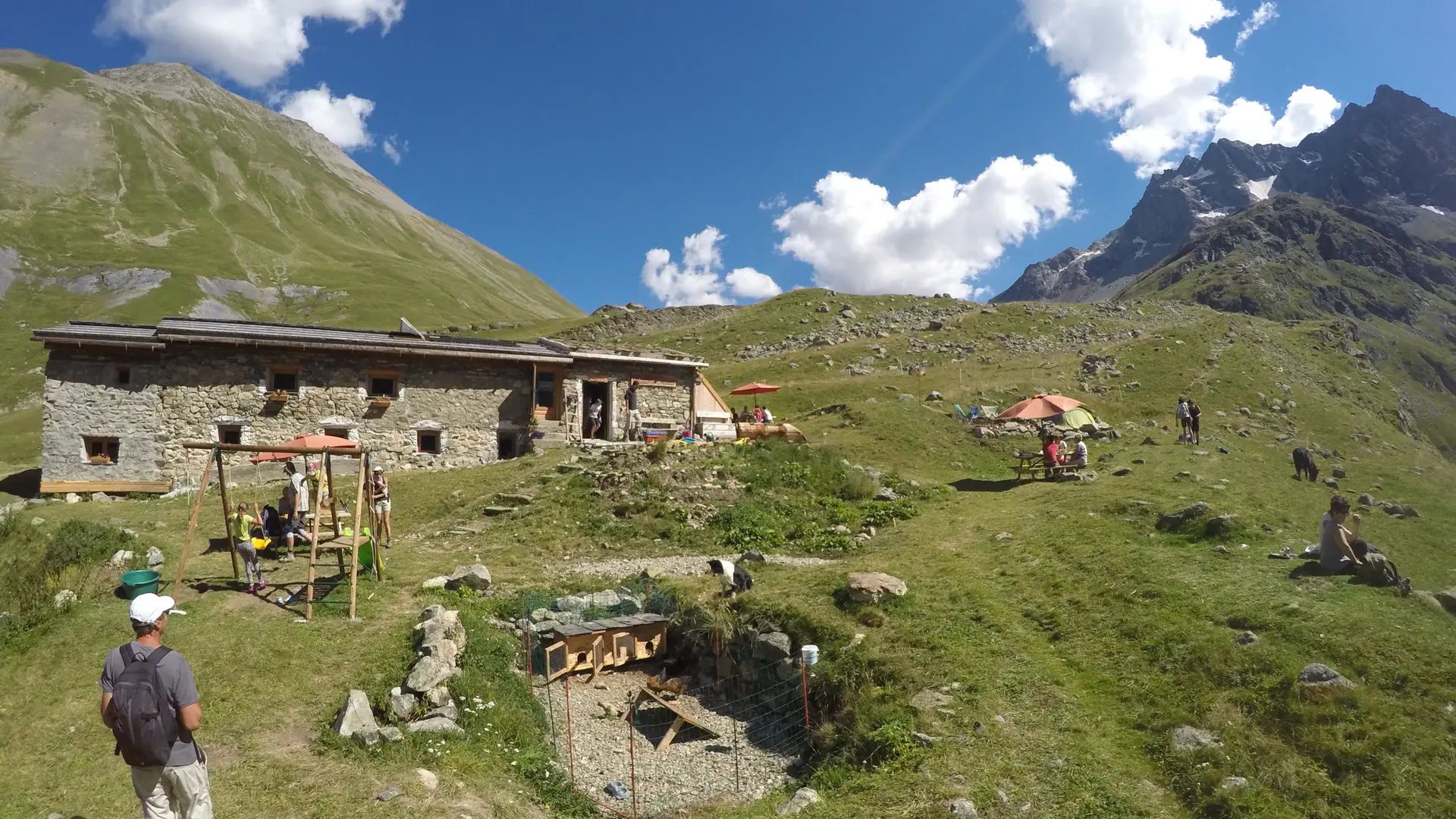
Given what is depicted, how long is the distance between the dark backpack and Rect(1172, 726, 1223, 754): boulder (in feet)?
35.5

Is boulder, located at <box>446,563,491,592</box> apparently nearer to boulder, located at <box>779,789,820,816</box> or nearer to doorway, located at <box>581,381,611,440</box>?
boulder, located at <box>779,789,820,816</box>

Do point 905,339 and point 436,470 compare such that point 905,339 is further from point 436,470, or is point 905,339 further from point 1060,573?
point 1060,573

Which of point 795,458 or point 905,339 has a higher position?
point 905,339

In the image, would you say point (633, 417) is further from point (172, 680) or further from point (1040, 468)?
point (172, 680)

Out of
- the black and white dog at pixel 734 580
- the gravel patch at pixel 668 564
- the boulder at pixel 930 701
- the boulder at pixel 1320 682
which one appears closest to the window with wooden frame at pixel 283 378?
the gravel patch at pixel 668 564

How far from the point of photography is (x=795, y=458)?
81.7ft

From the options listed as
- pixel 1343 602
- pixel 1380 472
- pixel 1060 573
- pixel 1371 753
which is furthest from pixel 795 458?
pixel 1380 472

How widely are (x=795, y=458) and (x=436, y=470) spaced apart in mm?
14255

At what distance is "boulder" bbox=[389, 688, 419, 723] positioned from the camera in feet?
33.4

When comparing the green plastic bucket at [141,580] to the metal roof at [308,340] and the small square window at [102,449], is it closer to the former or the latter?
the metal roof at [308,340]

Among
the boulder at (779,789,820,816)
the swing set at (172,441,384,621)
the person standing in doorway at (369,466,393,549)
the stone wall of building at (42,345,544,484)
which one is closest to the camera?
the boulder at (779,789,820,816)

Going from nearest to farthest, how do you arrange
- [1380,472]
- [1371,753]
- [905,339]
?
[1371,753] < [1380,472] < [905,339]

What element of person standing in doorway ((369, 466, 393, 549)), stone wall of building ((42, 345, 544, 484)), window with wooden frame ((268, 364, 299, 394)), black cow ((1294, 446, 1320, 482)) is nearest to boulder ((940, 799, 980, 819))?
person standing in doorway ((369, 466, 393, 549))

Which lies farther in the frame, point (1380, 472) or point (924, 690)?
point (1380, 472)
